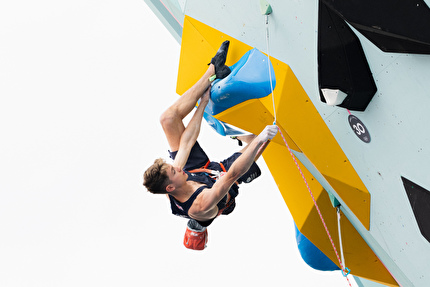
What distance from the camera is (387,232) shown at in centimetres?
390

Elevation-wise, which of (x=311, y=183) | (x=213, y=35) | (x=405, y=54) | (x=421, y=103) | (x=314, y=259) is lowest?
(x=314, y=259)

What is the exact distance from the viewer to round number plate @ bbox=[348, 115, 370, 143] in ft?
12.0

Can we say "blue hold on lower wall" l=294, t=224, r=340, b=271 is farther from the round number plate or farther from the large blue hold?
the round number plate

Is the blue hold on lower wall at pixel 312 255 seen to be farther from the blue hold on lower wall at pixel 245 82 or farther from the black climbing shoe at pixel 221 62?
the black climbing shoe at pixel 221 62

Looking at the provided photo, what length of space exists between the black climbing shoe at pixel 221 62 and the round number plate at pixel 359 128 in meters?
0.97

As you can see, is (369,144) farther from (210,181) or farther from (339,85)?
(210,181)

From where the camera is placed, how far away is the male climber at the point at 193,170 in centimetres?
399

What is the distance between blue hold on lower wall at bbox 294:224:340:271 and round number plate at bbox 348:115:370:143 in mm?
1667

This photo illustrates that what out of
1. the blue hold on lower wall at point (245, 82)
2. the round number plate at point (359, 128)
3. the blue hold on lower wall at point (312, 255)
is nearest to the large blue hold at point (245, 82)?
the blue hold on lower wall at point (245, 82)

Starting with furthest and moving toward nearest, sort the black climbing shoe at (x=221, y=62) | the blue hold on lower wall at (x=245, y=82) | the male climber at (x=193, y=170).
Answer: the black climbing shoe at (x=221, y=62), the blue hold on lower wall at (x=245, y=82), the male climber at (x=193, y=170)

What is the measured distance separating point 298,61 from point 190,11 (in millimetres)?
1133

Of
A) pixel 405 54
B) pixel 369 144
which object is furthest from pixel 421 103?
pixel 369 144

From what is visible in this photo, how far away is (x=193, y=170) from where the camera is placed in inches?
175

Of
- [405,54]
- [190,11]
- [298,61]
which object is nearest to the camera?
[405,54]
